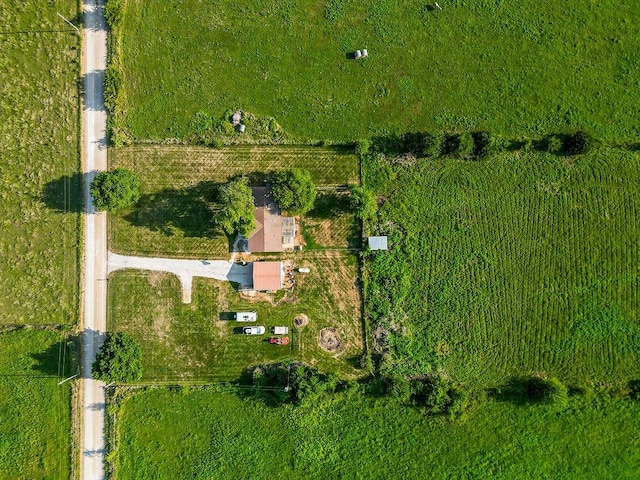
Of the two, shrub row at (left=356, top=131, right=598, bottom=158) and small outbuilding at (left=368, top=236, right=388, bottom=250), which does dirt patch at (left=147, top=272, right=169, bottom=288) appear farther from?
shrub row at (left=356, top=131, right=598, bottom=158)

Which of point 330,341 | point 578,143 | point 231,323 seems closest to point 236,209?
point 231,323

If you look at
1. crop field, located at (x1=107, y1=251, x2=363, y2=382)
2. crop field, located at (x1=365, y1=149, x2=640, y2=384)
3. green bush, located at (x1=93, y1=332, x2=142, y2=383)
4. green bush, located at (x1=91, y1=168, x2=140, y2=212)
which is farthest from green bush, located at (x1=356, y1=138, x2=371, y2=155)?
green bush, located at (x1=93, y1=332, x2=142, y2=383)

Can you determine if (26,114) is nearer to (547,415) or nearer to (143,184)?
(143,184)

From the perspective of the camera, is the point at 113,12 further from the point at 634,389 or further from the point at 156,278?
the point at 634,389

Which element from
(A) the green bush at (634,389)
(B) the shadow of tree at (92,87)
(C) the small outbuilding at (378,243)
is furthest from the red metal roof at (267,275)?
(A) the green bush at (634,389)

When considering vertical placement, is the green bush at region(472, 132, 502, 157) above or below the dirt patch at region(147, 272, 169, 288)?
above

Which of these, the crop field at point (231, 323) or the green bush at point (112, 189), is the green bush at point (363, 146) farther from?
the green bush at point (112, 189)
